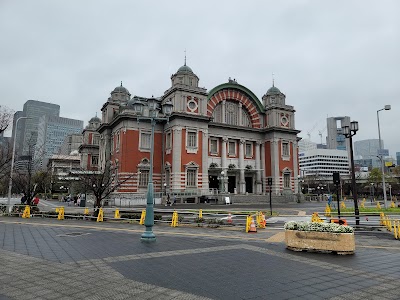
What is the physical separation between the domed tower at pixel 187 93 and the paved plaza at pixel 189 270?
33.2 meters

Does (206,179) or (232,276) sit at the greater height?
(206,179)

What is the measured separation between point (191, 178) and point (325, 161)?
124 m

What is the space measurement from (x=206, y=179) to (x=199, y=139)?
19.8ft

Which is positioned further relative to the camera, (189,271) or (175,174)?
(175,174)

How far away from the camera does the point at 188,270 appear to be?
7.45 m

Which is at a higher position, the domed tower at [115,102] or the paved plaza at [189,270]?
the domed tower at [115,102]

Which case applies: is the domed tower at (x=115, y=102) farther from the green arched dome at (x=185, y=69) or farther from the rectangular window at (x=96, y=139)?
the rectangular window at (x=96, y=139)

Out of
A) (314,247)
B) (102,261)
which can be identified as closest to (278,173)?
(314,247)

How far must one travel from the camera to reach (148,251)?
32.1ft

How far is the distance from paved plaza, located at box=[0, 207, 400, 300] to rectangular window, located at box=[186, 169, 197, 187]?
31.5 meters

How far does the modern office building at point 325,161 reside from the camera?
14862cm

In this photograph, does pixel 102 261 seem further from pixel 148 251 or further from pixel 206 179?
pixel 206 179

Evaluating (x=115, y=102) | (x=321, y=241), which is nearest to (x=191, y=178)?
(x=115, y=102)

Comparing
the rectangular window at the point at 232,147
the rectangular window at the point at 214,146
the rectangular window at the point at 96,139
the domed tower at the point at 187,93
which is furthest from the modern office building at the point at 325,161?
the domed tower at the point at 187,93
